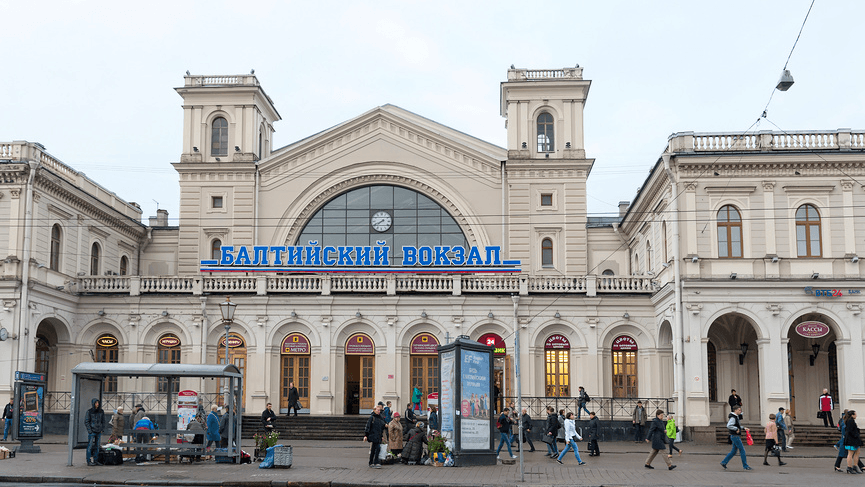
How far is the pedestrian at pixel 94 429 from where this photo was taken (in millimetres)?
22859

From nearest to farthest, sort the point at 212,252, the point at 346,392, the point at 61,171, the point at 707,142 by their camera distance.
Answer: the point at 707,142 < the point at 61,171 < the point at 346,392 < the point at 212,252

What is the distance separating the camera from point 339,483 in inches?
778

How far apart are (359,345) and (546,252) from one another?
11153mm

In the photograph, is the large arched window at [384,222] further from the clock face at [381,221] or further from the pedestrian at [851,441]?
the pedestrian at [851,441]

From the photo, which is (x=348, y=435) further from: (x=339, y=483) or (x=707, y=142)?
(x=707, y=142)

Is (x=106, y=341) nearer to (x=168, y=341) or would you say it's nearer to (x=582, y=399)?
(x=168, y=341)

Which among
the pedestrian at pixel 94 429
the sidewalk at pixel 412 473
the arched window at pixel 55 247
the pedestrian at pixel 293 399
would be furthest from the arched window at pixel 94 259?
the pedestrian at pixel 94 429

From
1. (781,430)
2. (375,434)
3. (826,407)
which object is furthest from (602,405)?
(375,434)

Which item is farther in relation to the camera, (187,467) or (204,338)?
(204,338)

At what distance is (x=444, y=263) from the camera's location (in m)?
40.9

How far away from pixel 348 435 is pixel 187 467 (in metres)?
13.0

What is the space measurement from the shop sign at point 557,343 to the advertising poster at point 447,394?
631 inches

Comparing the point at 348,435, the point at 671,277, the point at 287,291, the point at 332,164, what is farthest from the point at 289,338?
the point at 671,277

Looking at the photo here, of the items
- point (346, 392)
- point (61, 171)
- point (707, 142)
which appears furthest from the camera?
point (346, 392)
